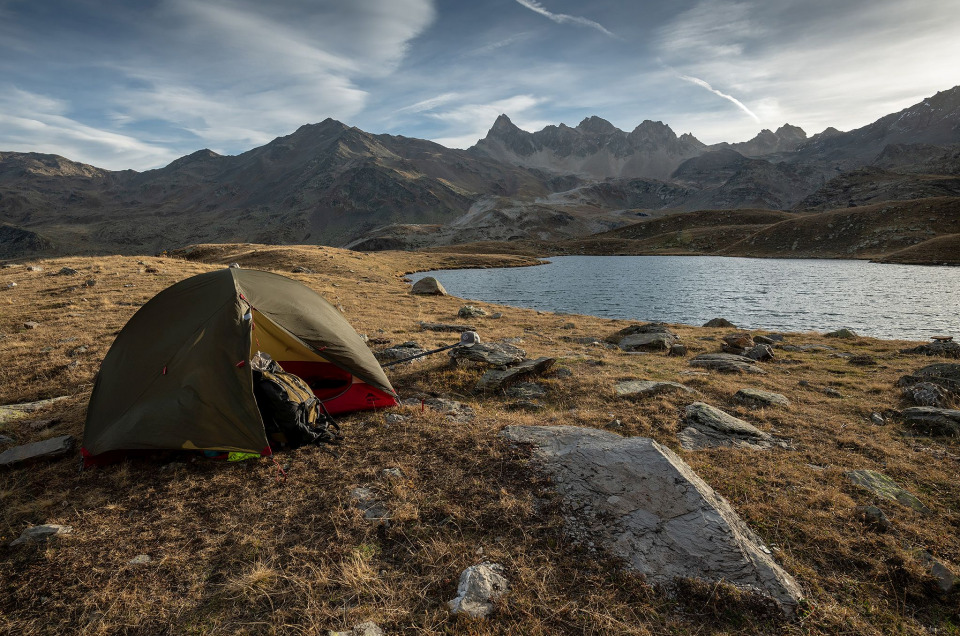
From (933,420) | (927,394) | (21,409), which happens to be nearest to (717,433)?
(933,420)

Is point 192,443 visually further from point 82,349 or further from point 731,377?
point 731,377

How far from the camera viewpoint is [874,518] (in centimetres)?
637

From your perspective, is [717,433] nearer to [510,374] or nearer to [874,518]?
[874,518]

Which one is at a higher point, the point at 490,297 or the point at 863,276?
the point at 863,276

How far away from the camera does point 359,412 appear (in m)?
10.0

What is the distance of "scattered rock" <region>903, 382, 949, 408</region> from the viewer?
1158 cm

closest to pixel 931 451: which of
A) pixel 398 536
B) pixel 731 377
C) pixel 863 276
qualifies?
pixel 731 377

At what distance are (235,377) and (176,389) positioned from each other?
1.19 meters

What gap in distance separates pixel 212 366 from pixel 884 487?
13277 millimetres

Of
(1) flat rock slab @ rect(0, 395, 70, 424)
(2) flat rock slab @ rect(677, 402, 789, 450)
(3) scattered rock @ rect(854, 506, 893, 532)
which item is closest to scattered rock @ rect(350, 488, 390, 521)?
(2) flat rock slab @ rect(677, 402, 789, 450)

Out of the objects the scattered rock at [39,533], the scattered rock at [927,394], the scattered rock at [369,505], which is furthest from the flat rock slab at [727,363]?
the scattered rock at [39,533]

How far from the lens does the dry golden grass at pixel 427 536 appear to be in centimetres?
454

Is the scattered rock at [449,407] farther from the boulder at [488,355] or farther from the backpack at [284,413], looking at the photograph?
the boulder at [488,355]

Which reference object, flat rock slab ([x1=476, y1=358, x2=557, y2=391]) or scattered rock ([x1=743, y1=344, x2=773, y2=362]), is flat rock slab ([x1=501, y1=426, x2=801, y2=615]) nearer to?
flat rock slab ([x1=476, y1=358, x2=557, y2=391])
